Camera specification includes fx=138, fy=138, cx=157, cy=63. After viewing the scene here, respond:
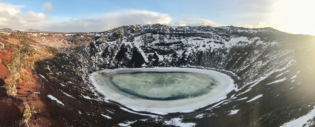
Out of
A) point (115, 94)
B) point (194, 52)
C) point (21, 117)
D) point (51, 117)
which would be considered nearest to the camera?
point (21, 117)

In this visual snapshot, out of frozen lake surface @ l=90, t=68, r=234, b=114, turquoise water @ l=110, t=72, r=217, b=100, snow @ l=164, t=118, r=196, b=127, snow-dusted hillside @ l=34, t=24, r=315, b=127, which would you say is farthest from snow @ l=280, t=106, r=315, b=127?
turquoise water @ l=110, t=72, r=217, b=100

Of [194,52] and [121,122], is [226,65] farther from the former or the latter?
[121,122]

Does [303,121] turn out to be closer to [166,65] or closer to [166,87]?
[166,87]

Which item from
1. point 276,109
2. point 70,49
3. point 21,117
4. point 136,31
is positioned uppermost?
point 136,31

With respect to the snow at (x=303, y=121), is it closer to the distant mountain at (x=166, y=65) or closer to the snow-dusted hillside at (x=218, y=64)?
the distant mountain at (x=166, y=65)

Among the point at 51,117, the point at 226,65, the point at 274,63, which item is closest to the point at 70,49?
the point at 51,117

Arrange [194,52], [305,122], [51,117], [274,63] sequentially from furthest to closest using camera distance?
[194,52], [274,63], [305,122], [51,117]

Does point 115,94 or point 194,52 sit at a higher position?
point 194,52
